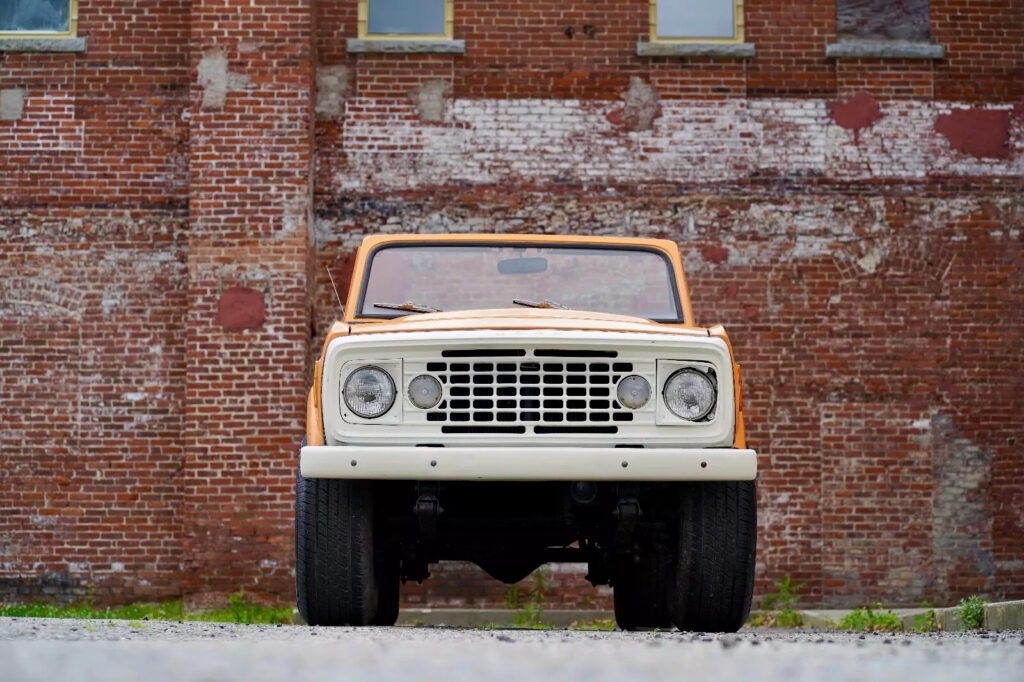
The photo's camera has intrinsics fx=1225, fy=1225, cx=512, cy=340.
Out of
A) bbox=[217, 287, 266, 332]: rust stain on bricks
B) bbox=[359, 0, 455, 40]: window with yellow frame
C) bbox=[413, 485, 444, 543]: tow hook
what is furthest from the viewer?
bbox=[359, 0, 455, 40]: window with yellow frame

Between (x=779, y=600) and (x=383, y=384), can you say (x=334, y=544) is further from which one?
(x=779, y=600)

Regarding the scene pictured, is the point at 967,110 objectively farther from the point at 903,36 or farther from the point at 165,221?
the point at 165,221

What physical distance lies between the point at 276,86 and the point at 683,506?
22.5 feet

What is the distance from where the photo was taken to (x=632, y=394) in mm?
5168

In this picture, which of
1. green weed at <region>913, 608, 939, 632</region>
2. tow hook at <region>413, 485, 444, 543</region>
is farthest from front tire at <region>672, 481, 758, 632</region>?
green weed at <region>913, 608, 939, 632</region>


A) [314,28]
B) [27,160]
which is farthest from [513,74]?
[27,160]

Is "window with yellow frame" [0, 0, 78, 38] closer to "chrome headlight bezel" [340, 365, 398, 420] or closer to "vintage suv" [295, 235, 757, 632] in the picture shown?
"vintage suv" [295, 235, 757, 632]

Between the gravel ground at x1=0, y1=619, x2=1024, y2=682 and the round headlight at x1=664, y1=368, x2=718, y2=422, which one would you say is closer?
the gravel ground at x1=0, y1=619, x2=1024, y2=682

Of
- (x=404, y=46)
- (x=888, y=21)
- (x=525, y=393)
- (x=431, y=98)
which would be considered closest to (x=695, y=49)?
(x=888, y=21)

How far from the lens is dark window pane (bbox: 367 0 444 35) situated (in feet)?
37.6

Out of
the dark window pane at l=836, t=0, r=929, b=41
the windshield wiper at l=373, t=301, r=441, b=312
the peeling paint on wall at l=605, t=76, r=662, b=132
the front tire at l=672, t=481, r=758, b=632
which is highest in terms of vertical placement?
the dark window pane at l=836, t=0, r=929, b=41

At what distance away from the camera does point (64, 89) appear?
11.2 m

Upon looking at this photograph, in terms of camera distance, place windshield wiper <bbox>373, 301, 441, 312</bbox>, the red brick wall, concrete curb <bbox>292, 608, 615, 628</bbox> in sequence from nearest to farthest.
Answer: windshield wiper <bbox>373, 301, 441, 312</bbox> → concrete curb <bbox>292, 608, 615, 628</bbox> → the red brick wall

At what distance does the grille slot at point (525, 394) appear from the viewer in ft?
16.8
